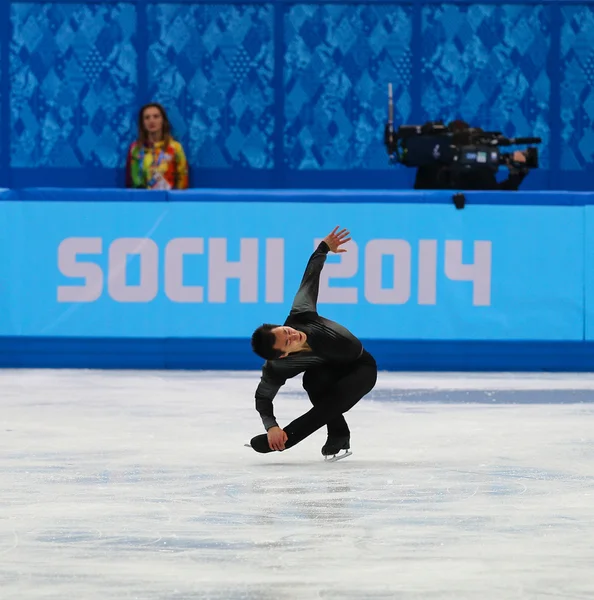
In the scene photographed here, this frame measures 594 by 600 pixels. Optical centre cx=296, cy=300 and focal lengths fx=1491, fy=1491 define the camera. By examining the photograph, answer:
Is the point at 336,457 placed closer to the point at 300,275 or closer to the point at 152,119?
the point at 300,275

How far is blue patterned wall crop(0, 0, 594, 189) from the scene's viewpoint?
1452 cm

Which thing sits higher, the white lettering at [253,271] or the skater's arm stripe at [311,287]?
the skater's arm stripe at [311,287]

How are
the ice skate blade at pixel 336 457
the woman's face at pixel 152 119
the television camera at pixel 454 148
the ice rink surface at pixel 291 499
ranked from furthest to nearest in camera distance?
the woman's face at pixel 152 119 → the television camera at pixel 454 148 → the ice skate blade at pixel 336 457 → the ice rink surface at pixel 291 499

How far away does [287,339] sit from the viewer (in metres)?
6.33

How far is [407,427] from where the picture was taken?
779 cm

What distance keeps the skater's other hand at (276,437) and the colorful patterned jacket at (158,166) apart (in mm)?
6473

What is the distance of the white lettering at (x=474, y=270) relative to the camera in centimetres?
1045

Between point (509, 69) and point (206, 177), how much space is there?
3156 mm

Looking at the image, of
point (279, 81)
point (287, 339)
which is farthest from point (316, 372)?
point (279, 81)

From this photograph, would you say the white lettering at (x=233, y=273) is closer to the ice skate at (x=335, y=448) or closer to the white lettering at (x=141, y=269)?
the white lettering at (x=141, y=269)

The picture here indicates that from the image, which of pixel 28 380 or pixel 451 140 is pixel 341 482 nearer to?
pixel 28 380

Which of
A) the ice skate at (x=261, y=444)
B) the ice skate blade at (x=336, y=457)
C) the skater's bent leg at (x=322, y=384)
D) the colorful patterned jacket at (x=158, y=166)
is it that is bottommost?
the ice skate blade at (x=336, y=457)

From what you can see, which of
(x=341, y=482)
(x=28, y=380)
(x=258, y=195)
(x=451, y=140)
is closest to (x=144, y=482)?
(x=341, y=482)

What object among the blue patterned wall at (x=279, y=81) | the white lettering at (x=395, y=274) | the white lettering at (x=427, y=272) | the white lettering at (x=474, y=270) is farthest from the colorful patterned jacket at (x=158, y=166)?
the white lettering at (x=474, y=270)
